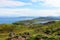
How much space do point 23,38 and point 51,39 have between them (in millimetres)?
10755

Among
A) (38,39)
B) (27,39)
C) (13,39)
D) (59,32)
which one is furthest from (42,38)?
(59,32)

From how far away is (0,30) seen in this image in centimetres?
12100

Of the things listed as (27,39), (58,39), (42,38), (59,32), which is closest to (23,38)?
(27,39)

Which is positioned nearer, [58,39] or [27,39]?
[27,39]

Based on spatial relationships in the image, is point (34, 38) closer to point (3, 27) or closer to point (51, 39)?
point (51, 39)

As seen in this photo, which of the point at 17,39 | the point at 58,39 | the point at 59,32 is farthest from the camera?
the point at 59,32

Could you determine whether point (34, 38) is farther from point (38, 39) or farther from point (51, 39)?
point (51, 39)

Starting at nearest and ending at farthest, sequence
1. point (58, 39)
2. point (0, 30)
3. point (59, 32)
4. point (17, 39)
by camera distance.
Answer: point (17, 39) < point (58, 39) < point (59, 32) < point (0, 30)

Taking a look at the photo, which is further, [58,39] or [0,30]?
[0,30]

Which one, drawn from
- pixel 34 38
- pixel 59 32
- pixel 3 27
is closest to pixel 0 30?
→ pixel 3 27

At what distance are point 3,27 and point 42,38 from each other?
65.3 m

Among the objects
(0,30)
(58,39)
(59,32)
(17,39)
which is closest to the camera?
(17,39)

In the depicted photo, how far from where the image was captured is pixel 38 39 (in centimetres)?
6744

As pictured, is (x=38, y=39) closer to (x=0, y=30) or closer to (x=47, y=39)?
(x=47, y=39)
